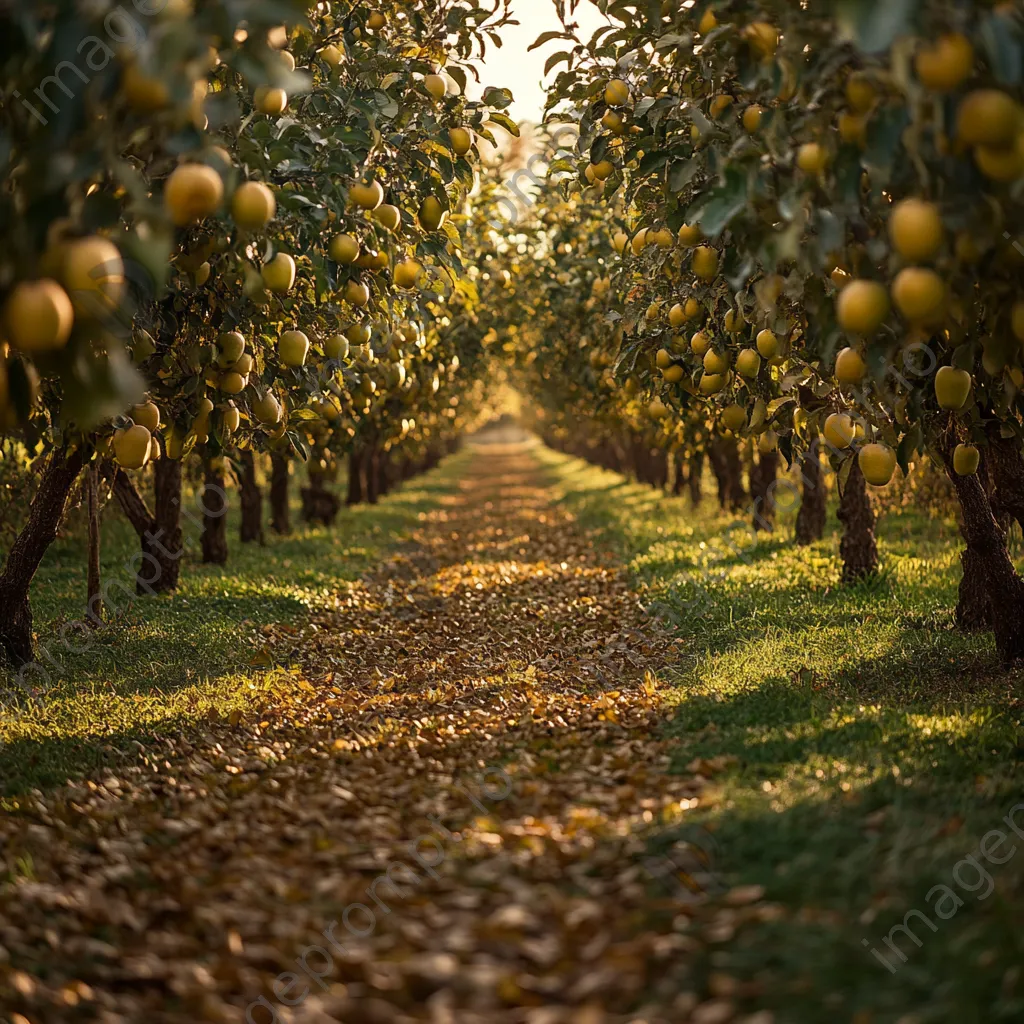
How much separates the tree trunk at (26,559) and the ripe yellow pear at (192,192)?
3.93 meters

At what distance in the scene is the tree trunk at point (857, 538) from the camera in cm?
854

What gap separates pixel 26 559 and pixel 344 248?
141 inches

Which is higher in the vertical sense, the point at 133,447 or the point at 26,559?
the point at 133,447

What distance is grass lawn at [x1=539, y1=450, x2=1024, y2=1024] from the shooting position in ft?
8.70

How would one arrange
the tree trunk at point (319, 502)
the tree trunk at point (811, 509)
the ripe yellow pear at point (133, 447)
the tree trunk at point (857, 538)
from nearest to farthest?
1. the ripe yellow pear at point (133, 447)
2. the tree trunk at point (857, 538)
3. the tree trunk at point (811, 509)
4. the tree trunk at point (319, 502)

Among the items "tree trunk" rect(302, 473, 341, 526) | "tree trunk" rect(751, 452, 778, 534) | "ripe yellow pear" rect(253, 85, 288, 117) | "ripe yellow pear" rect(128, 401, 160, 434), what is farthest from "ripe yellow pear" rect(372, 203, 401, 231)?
"tree trunk" rect(302, 473, 341, 526)

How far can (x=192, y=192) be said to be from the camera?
9.24 feet

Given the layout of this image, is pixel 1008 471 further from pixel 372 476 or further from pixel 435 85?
pixel 372 476

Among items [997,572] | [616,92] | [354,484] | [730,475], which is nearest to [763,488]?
[730,475]

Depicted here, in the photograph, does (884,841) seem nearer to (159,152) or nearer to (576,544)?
(159,152)

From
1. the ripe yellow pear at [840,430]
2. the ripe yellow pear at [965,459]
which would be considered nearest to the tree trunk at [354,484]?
the ripe yellow pear at [840,430]

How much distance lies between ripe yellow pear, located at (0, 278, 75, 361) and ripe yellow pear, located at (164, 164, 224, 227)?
52cm

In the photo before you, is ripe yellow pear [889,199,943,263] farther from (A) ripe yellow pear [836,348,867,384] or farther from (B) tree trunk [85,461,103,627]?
(B) tree trunk [85,461,103,627]

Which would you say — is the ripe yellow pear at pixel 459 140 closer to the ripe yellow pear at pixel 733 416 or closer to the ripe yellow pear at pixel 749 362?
the ripe yellow pear at pixel 749 362
